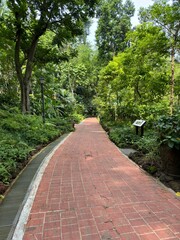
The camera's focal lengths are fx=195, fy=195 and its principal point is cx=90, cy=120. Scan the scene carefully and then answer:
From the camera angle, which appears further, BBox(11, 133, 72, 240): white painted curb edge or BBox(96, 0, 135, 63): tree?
BBox(96, 0, 135, 63): tree

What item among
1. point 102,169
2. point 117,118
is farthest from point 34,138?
point 117,118

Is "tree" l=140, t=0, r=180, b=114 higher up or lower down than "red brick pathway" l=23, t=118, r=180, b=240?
higher up

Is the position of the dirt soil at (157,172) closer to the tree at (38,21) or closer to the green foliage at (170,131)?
the green foliage at (170,131)

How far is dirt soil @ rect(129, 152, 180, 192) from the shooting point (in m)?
3.84

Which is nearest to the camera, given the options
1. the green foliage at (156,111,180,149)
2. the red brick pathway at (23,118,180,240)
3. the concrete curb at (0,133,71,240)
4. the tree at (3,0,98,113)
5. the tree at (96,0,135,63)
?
the red brick pathway at (23,118,180,240)

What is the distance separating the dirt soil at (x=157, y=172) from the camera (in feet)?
12.6

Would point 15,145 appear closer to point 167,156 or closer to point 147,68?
point 167,156

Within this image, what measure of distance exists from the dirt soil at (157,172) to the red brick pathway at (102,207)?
17 cm

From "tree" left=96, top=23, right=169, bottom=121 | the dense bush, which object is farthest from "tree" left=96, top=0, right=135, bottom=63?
the dense bush

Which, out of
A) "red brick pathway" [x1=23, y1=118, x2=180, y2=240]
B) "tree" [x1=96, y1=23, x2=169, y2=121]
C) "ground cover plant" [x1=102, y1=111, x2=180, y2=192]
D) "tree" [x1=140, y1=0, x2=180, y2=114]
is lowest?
"red brick pathway" [x1=23, y1=118, x2=180, y2=240]

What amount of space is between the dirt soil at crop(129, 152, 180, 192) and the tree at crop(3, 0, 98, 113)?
7.26 meters

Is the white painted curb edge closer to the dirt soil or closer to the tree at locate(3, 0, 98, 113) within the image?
the dirt soil

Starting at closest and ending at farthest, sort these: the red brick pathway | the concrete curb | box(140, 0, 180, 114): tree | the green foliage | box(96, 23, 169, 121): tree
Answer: the red brick pathway < the concrete curb < the green foliage < box(140, 0, 180, 114): tree < box(96, 23, 169, 121): tree

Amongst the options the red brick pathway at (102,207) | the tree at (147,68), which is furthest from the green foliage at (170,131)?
the tree at (147,68)
